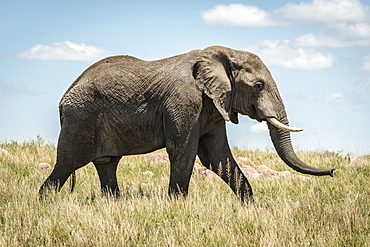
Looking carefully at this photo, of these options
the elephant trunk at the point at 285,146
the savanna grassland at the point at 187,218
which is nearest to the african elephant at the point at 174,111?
the elephant trunk at the point at 285,146

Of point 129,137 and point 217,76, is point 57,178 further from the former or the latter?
point 217,76

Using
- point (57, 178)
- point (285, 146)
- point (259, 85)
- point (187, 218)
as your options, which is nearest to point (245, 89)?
point (259, 85)

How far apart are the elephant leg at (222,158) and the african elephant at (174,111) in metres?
0.02

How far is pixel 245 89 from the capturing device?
9852 millimetres

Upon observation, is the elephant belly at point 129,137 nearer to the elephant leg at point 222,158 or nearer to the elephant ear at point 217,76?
the elephant leg at point 222,158

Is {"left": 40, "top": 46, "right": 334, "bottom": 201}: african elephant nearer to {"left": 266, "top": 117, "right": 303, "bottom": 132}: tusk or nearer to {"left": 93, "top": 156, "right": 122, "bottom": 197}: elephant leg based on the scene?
{"left": 266, "top": 117, "right": 303, "bottom": 132}: tusk

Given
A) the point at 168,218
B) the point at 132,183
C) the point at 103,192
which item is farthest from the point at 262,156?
the point at 168,218

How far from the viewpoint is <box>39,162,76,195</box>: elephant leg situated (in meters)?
10.5

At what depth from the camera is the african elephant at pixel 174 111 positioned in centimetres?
961

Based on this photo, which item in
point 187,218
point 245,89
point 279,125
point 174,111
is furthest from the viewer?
point 245,89

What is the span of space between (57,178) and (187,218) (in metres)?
3.29

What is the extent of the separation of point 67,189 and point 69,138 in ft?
5.35

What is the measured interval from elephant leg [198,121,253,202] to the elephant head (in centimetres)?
46

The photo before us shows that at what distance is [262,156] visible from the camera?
56.3ft
